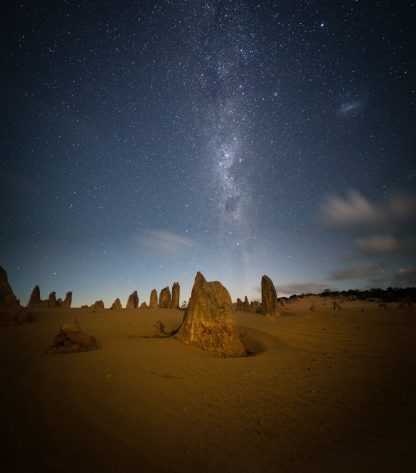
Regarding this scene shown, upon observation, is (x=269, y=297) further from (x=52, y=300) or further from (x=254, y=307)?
(x=52, y=300)

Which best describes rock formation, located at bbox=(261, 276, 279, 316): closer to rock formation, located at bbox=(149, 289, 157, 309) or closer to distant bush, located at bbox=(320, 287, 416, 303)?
rock formation, located at bbox=(149, 289, 157, 309)

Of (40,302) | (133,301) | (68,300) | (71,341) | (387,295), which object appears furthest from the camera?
(387,295)

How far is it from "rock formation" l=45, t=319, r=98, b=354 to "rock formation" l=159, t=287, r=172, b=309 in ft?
85.9

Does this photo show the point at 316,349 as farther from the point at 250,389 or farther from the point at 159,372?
the point at 159,372

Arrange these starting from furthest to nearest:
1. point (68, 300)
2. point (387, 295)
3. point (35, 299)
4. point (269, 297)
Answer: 1. point (387, 295)
2. point (68, 300)
3. point (35, 299)
4. point (269, 297)

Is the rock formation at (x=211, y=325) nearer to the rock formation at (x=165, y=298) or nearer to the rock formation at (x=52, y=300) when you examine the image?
the rock formation at (x=165, y=298)

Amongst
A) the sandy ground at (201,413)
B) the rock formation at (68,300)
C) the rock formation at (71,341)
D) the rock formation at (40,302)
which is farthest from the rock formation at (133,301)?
the rock formation at (71,341)

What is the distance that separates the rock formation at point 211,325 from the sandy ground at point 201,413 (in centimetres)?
181

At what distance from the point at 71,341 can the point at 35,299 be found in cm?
3077

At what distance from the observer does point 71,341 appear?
25.3 feet

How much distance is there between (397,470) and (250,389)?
2925 millimetres

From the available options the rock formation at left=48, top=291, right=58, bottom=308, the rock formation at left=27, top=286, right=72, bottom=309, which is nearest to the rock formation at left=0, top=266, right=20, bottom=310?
the rock formation at left=27, top=286, right=72, bottom=309

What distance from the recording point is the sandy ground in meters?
3.12

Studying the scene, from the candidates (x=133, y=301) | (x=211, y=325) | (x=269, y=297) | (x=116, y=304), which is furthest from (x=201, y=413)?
(x=133, y=301)
